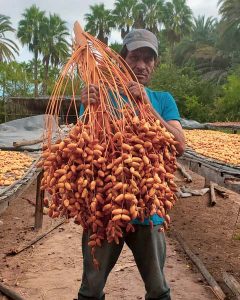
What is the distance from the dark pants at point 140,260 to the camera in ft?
7.85

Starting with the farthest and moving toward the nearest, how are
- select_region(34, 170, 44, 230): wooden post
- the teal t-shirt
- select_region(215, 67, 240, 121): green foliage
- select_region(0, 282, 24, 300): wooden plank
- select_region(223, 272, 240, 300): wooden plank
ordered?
select_region(215, 67, 240, 121): green foliage, select_region(34, 170, 44, 230): wooden post, select_region(0, 282, 24, 300): wooden plank, select_region(223, 272, 240, 300): wooden plank, the teal t-shirt

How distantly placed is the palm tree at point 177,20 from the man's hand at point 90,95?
47219mm

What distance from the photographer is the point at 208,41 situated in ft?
143

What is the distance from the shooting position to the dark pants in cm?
239

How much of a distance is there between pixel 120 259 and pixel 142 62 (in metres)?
3.67

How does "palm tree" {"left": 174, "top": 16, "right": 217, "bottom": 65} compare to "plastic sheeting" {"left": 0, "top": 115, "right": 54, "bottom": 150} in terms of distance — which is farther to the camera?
"palm tree" {"left": 174, "top": 16, "right": 217, "bottom": 65}

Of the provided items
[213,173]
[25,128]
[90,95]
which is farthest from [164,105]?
[25,128]

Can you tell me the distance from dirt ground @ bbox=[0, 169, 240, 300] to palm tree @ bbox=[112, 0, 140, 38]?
125 ft

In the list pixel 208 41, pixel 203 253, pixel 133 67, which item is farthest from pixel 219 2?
pixel 133 67

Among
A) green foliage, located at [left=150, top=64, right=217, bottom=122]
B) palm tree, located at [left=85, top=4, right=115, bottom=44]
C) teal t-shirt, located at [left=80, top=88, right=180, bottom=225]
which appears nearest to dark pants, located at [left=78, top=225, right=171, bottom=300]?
teal t-shirt, located at [left=80, top=88, right=180, bottom=225]

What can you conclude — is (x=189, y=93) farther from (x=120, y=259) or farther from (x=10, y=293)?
(x=10, y=293)

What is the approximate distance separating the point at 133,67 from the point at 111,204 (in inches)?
38.1

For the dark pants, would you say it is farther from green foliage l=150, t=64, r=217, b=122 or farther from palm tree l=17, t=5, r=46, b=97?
palm tree l=17, t=5, r=46, b=97

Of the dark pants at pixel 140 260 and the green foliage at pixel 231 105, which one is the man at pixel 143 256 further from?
the green foliage at pixel 231 105
